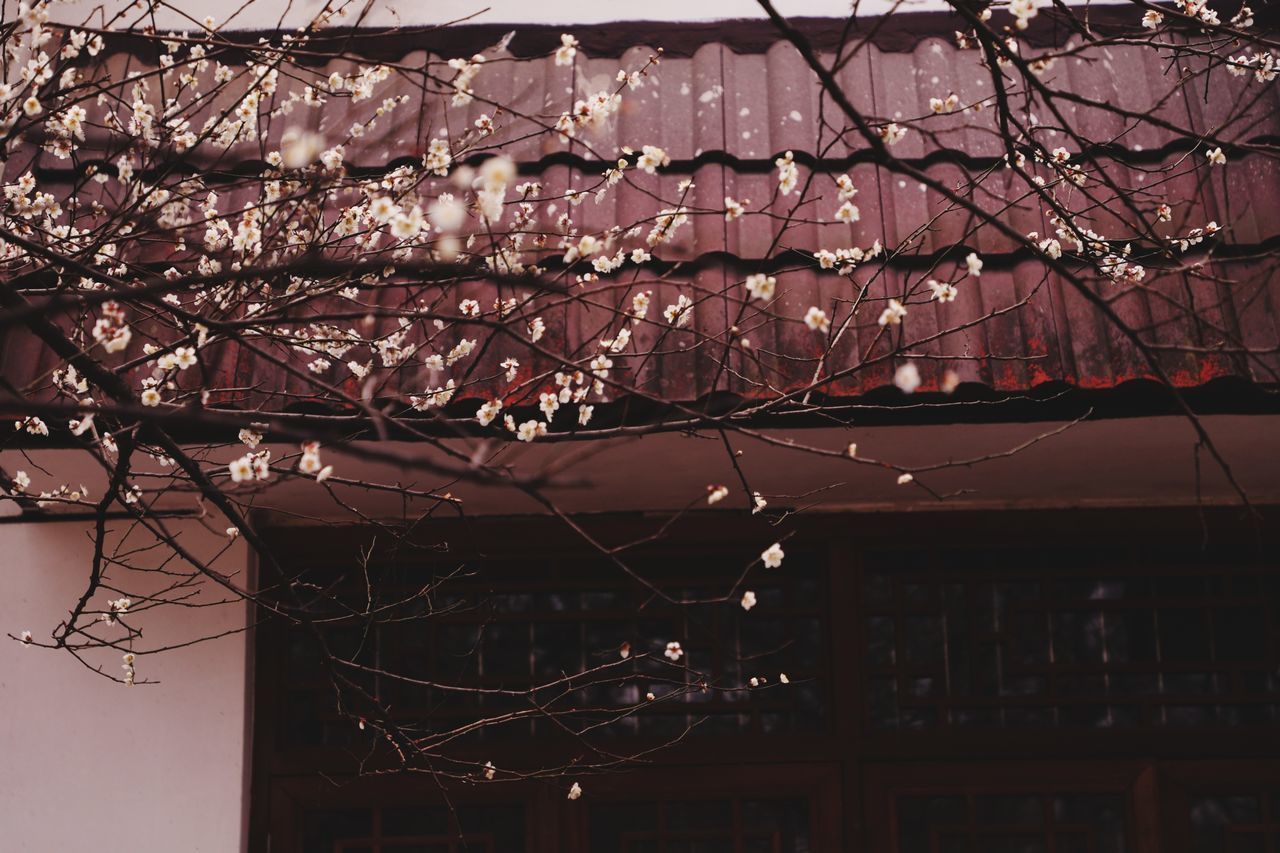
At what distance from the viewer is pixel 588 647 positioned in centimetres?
398

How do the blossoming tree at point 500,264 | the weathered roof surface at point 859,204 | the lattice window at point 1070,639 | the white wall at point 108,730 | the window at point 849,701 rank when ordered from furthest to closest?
the lattice window at point 1070,639 → the window at point 849,701 → the white wall at point 108,730 → the weathered roof surface at point 859,204 → the blossoming tree at point 500,264

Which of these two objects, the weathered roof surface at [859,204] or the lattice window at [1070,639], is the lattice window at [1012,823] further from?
the weathered roof surface at [859,204]

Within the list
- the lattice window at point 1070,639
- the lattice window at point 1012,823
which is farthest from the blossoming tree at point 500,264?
the lattice window at point 1012,823

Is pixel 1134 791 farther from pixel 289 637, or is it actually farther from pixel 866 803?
pixel 289 637

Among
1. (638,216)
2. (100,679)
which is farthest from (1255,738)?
(100,679)

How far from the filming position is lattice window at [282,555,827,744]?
3871 mm

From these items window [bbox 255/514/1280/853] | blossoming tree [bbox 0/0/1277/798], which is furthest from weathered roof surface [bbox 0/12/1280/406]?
window [bbox 255/514/1280/853]

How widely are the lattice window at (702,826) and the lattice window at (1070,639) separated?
1.45 ft

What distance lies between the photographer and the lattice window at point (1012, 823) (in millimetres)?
3701

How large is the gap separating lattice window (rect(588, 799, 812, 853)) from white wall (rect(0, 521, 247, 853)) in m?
1.18

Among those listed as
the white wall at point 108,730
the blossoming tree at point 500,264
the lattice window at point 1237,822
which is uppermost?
the blossoming tree at point 500,264

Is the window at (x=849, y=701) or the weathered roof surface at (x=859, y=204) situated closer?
the weathered roof surface at (x=859, y=204)

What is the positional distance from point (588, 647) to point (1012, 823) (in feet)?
4.90

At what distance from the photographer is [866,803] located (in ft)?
12.2
